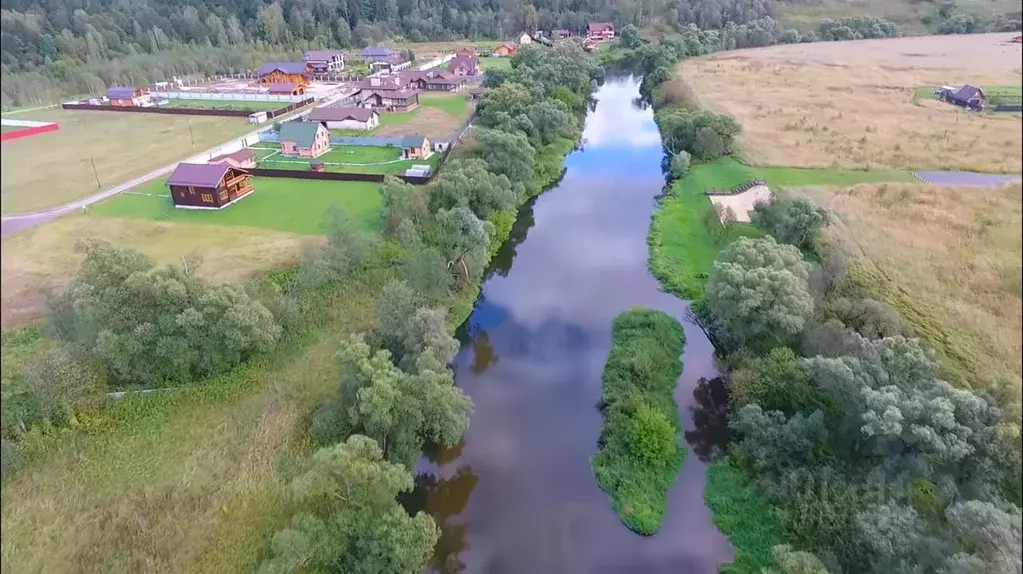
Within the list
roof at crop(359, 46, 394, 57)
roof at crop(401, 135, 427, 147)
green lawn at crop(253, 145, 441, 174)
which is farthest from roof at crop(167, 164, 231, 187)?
roof at crop(359, 46, 394, 57)

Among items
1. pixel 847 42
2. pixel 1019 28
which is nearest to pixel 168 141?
pixel 1019 28

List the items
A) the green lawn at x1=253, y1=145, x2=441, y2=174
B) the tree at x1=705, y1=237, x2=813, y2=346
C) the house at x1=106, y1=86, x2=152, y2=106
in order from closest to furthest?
the tree at x1=705, y1=237, x2=813, y2=346 < the green lawn at x1=253, y1=145, x2=441, y2=174 < the house at x1=106, y1=86, x2=152, y2=106

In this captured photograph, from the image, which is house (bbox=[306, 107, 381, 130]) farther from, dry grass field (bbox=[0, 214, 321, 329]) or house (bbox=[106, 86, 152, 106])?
house (bbox=[106, 86, 152, 106])

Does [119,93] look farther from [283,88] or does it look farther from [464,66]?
[464,66]

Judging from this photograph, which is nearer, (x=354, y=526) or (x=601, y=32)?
(x=354, y=526)

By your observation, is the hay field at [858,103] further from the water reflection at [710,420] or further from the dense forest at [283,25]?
the water reflection at [710,420]

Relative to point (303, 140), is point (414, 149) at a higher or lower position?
lower

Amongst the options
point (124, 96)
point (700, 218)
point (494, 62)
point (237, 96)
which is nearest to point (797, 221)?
point (700, 218)

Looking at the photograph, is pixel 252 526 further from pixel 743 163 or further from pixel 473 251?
pixel 743 163
